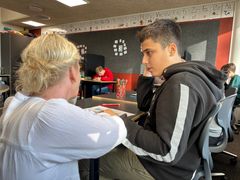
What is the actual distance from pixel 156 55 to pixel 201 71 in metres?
0.27

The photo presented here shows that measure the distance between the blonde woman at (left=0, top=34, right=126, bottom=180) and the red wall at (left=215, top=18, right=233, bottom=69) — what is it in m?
4.08

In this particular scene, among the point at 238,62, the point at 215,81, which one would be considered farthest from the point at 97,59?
the point at 215,81

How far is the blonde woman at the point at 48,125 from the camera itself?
529mm

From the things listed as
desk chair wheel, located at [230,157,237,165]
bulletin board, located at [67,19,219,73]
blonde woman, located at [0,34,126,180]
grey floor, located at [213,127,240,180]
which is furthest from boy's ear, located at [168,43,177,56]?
bulletin board, located at [67,19,219,73]

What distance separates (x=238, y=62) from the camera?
12.4 feet

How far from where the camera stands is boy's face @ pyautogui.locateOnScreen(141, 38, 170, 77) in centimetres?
104

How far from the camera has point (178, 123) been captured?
2.49ft

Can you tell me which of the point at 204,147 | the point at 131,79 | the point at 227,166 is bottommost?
the point at 227,166

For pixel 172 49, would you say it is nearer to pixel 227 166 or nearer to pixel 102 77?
pixel 227 166

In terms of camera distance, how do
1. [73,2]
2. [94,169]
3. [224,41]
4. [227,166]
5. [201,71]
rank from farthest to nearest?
1. [73,2]
2. [224,41]
3. [227,166]
4. [94,169]
5. [201,71]

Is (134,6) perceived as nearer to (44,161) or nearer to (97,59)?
(97,59)

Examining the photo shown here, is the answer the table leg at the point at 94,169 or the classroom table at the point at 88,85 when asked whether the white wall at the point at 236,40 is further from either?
the table leg at the point at 94,169

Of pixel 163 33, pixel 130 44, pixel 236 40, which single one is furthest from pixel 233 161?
pixel 130 44

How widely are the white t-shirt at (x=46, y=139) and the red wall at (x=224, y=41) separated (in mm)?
4168
